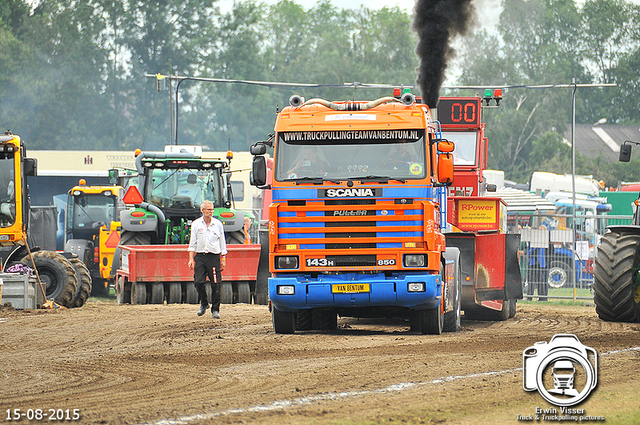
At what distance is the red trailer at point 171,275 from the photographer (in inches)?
748

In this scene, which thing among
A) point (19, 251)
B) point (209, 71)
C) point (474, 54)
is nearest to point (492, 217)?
point (19, 251)

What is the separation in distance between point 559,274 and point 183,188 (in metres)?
9.40

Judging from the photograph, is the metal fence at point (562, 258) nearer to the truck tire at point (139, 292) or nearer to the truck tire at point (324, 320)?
the truck tire at point (139, 292)

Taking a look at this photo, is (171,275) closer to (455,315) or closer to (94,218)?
(455,315)

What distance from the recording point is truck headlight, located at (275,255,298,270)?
1290 cm

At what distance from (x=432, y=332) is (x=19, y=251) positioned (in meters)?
8.94

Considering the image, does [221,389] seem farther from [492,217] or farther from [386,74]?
[386,74]

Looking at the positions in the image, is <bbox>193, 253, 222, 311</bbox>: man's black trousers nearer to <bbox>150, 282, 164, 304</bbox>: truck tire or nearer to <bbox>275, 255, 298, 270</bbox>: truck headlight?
<bbox>275, 255, 298, 270</bbox>: truck headlight

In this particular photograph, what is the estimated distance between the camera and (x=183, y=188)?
21.2 meters

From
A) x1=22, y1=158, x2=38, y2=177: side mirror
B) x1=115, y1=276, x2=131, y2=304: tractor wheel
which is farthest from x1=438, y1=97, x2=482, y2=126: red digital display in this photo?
x1=22, y1=158, x2=38, y2=177: side mirror

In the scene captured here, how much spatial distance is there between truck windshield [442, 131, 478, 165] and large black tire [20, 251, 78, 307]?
8.14 metres

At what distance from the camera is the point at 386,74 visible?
76.5 m

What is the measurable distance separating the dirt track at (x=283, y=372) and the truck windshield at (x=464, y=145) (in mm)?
5804

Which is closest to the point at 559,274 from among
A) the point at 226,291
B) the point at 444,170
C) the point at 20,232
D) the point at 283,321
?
the point at 226,291
